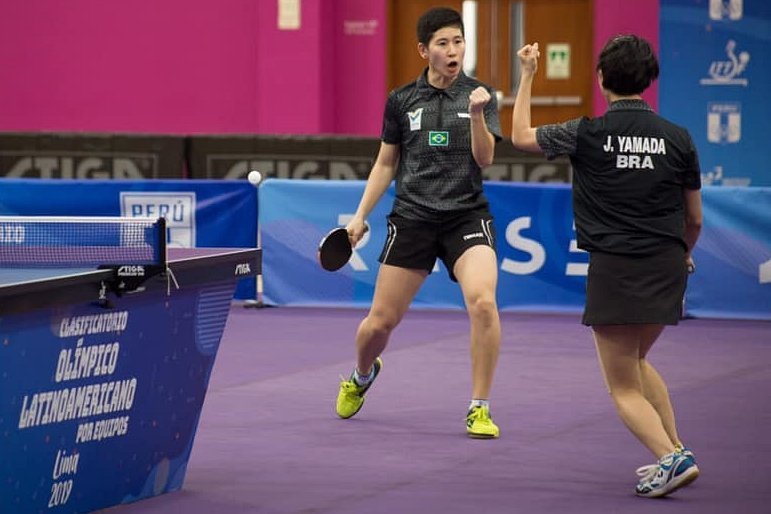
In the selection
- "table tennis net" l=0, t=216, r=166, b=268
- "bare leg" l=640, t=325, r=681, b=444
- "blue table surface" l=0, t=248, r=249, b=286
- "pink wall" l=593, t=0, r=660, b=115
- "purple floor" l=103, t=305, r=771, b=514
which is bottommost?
"purple floor" l=103, t=305, r=771, b=514

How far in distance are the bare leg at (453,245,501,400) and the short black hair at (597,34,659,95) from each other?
5.18 ft

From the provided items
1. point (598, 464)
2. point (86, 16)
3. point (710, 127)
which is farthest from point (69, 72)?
point (598, 464)

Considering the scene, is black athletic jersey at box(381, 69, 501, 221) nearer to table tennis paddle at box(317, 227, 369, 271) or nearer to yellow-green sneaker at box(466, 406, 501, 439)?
table tennis paddle at box(317, 227, 369, 271)

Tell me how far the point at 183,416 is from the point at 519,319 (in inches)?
225

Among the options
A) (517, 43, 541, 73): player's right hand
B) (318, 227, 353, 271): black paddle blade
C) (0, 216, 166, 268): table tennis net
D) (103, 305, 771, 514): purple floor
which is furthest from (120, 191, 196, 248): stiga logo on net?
(0, 216, 166, 268): table tennis net

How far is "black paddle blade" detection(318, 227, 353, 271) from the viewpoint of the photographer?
24.0 feet

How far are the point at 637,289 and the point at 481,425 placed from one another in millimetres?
1649

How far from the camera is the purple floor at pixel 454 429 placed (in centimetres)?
590

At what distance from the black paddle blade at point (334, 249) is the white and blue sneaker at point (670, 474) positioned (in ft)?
6.76

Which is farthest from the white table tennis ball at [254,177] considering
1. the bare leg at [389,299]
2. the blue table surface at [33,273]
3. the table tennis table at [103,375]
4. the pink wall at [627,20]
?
the pink wall at [627,20]

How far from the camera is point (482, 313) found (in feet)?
23.2

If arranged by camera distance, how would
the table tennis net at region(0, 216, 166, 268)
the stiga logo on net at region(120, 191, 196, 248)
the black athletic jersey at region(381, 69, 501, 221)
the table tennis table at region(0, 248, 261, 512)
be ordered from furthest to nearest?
the stiga logo on net at region(120, 191, 196, 248) → the black athletic jersey at region(381, 69, 501, 221) → the table tennis net at region(0, 216, 166, 268) → the table tennis table at region(0, 248, 261, 512)

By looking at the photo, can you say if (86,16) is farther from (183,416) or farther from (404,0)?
(183,416)

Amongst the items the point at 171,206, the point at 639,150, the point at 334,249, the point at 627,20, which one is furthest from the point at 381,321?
the point at 627,20
